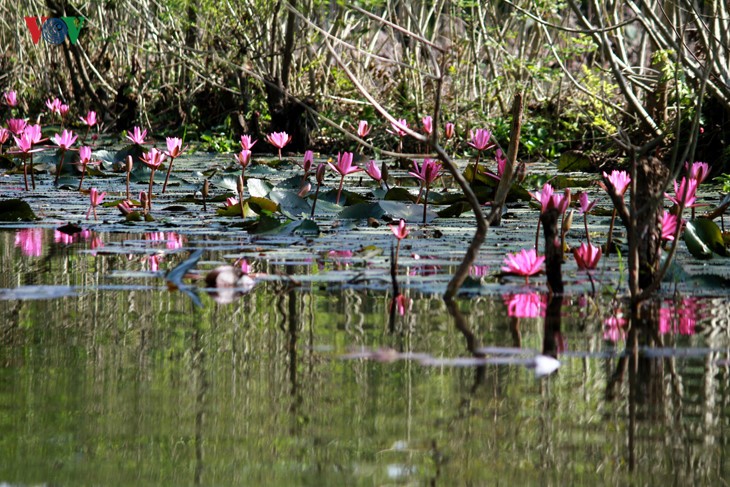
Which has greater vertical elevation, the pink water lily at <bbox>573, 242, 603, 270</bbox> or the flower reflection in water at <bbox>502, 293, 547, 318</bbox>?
the pink water lily at <bbox>573, 242, 603, 270</bbox>

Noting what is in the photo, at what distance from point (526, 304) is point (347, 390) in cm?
83

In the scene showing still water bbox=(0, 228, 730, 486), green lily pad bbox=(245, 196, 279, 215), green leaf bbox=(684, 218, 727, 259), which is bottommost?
still water bbox=(0, 228, 730, 486)

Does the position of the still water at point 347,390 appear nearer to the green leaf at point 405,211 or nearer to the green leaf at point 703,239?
the green leaf at point 703,239

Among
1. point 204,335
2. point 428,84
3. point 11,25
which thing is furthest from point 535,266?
point 11,25

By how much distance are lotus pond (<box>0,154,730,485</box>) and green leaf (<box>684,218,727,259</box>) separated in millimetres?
47

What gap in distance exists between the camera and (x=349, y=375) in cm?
163

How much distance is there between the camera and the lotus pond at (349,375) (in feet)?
3.96

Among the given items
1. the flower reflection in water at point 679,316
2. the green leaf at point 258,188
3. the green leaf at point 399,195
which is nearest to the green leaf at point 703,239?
the flower reflection in water at point 679,316

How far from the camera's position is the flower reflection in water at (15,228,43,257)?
3222mm

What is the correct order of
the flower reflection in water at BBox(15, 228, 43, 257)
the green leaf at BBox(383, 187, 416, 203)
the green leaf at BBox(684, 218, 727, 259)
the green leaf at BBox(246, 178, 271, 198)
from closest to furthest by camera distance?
the green leaf at BBox(684, 218, 727, 259)
the flower reflection in water at BBox(15, 228, 43, 257)
the green leaf at BBox(246, 178, 271, 198)
the green leaf at BBox(383, 187, 416, 203)

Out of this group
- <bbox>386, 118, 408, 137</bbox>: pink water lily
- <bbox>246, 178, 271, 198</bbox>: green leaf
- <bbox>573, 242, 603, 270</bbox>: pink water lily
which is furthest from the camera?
<bbox>246, 178, 271, 198</bbox>: green leaf

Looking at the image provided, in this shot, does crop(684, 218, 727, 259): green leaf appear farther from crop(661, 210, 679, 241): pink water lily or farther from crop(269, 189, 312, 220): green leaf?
crop(269, 189, 312, 220): green leaf

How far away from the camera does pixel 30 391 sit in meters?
1.51

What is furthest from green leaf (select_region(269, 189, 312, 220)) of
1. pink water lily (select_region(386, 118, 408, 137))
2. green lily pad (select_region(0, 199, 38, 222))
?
green lily pad (select_region(0, 199, 38, 222))
